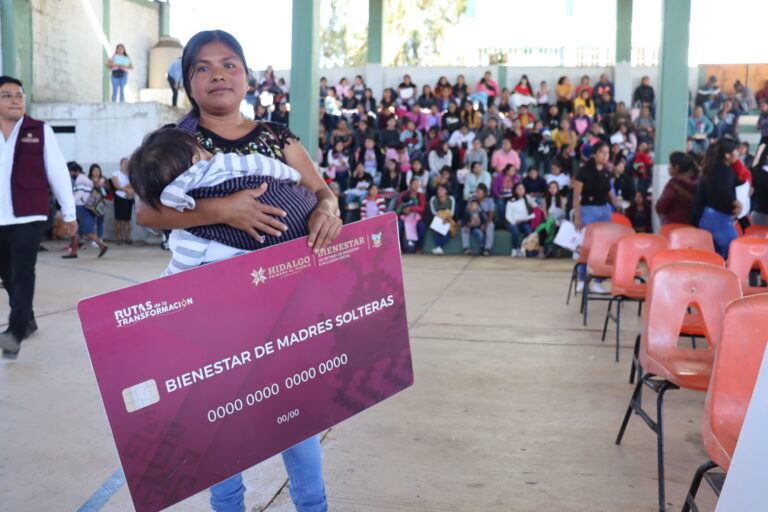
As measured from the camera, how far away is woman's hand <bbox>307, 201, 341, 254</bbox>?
174cm

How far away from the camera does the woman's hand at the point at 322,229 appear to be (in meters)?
1.74

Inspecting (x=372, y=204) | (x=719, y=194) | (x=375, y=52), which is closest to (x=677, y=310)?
(x=719, y=194)

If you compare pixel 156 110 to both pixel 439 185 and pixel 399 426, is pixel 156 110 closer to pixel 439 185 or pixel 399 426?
pixel 439 185

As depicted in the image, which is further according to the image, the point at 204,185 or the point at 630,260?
the point at 630,260

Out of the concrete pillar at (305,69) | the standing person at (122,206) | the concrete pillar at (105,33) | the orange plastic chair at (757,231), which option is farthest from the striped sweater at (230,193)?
the concrete pillar at (105,33)

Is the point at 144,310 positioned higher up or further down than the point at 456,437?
higher up

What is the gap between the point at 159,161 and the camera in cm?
166

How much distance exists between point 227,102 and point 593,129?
12641 millimetres

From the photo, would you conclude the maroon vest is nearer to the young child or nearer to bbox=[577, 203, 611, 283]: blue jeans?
the young child

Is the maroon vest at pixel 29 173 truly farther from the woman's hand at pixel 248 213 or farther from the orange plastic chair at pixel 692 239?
the orange plastic chair at pixel 692 239

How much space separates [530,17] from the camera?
31172mm

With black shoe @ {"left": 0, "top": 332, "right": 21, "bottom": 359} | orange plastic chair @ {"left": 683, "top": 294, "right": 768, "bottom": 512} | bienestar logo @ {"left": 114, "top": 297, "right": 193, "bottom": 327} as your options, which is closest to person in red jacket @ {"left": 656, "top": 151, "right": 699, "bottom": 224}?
orange plastic chair @ {"left": 683, "top": 294, "right": 768, "bottom": 512}

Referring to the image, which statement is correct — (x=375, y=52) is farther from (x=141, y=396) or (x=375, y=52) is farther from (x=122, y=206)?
(x=141, y=396)

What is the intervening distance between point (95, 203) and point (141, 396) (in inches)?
432
